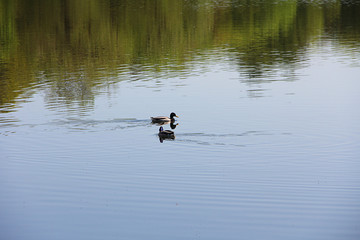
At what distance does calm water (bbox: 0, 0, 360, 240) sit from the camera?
593 inches

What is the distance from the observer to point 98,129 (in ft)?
83.4

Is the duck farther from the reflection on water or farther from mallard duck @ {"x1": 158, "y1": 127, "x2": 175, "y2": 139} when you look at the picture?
the reflection on water

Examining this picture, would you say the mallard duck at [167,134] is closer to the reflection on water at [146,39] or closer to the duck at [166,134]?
the duck at [166,134]

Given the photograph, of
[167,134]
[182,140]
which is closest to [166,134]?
[167,134]

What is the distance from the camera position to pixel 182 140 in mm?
23156

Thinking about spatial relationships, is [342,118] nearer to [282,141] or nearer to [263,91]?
[282,141]

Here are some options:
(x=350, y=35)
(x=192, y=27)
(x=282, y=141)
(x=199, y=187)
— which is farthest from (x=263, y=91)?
(x=192, y=27)

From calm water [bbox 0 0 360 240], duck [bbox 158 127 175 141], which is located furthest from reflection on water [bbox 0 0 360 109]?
duck [bbox 158 127 175 141]

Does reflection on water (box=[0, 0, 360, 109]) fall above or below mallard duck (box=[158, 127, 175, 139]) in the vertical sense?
above

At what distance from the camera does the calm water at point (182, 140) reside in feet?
49.4

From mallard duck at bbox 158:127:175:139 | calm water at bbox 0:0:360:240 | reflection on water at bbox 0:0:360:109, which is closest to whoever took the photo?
calm water at bbox 0:0:360:240

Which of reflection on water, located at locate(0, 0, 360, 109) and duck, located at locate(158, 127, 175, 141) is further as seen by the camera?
reflection on water, located at locate(0, 0, 360, 109)

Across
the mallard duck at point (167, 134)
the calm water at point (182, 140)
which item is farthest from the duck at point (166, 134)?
the calm water at point (182, 140)

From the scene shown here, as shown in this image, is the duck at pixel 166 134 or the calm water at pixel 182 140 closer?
the calm water at pixel 182 140
